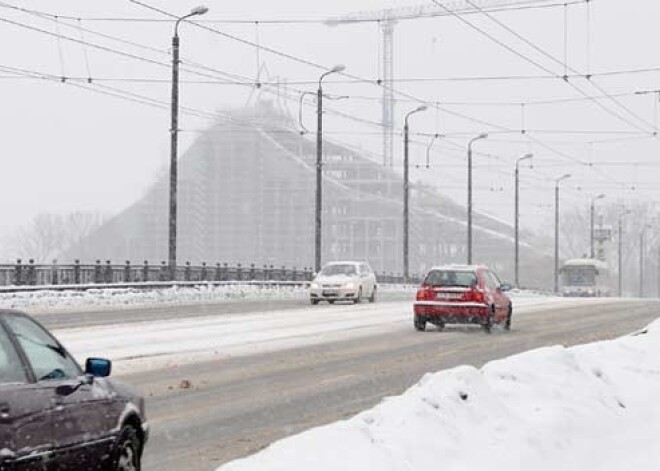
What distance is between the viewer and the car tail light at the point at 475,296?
27.1 metres

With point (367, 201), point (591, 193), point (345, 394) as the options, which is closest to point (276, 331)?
point (345, 394)

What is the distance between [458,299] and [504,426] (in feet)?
60.4

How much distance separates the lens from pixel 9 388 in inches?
233

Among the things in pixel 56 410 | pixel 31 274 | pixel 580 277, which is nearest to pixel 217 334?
pixel 31 274

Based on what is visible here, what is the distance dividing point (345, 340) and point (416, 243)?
138050 mm

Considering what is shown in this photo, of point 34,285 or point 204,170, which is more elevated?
point 204,170

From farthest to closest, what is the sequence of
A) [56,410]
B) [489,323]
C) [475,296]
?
[475,296]
[489,323]
[56,410]

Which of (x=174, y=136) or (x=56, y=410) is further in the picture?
(x=174, y=136)

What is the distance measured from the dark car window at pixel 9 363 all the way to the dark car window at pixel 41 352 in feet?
0.40

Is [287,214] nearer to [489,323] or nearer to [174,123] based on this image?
[174,123]

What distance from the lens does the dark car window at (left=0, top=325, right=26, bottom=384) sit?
19.7ft

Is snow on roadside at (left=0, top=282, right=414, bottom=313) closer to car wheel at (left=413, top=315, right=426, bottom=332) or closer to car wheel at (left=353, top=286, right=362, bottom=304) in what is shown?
car wheel at (left=353, top=286, right=362, bottom=304)

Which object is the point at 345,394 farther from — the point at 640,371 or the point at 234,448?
the point at 234,448

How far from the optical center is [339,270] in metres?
42.5
